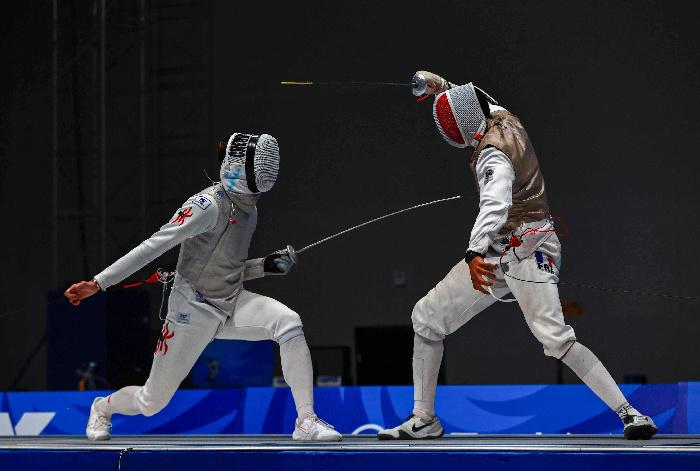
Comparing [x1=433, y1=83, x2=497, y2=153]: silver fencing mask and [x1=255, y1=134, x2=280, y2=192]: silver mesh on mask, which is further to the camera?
[x1=255, y1=134, x2=280, y2=192]: silver mesh on mask

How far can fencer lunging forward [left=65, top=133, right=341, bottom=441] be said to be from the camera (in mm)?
3770

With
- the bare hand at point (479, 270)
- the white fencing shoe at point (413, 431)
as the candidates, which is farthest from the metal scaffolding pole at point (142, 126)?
the bare hand at point (479, 270)

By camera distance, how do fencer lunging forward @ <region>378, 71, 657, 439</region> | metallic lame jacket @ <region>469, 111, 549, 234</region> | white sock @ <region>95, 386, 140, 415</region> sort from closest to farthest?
fencer lunging forward @ <region>378, 71, 657, 439</region> → metallic lame jacket @ <region>469, 111, 549, 234</region> → white sock @ <region>95, 386, 140, 415</region>

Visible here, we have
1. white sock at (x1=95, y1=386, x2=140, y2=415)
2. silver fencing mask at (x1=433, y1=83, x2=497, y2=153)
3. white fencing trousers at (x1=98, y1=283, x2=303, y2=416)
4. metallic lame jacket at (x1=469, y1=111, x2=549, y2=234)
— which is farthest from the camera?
white sock at (x1=95, y1=386, x2=140, y2=415)

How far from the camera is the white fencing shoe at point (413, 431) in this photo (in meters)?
3.52

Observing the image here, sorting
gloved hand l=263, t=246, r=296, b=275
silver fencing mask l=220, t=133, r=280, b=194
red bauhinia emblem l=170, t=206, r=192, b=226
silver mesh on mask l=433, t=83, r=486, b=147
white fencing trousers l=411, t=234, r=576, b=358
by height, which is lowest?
white fencing trousers l=411, t=234, r=576, b=358

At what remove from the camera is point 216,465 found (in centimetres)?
293

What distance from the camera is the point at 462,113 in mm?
3621

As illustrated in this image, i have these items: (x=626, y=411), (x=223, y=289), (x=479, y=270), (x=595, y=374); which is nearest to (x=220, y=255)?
(x=223, y=289)

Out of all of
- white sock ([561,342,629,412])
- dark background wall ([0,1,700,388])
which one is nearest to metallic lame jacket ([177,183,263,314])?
white sock ([561,342,629,412])

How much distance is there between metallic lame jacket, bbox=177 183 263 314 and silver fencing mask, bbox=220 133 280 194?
0.05 metres

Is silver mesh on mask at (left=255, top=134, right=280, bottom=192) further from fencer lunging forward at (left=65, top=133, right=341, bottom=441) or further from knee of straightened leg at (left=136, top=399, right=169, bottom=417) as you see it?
knee of straightened leg at (left=136, top=399, right=169, bottom=417)

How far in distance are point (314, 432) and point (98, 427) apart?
0.99 m

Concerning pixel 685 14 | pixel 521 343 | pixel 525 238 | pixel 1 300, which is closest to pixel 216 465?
pixel 525 238
